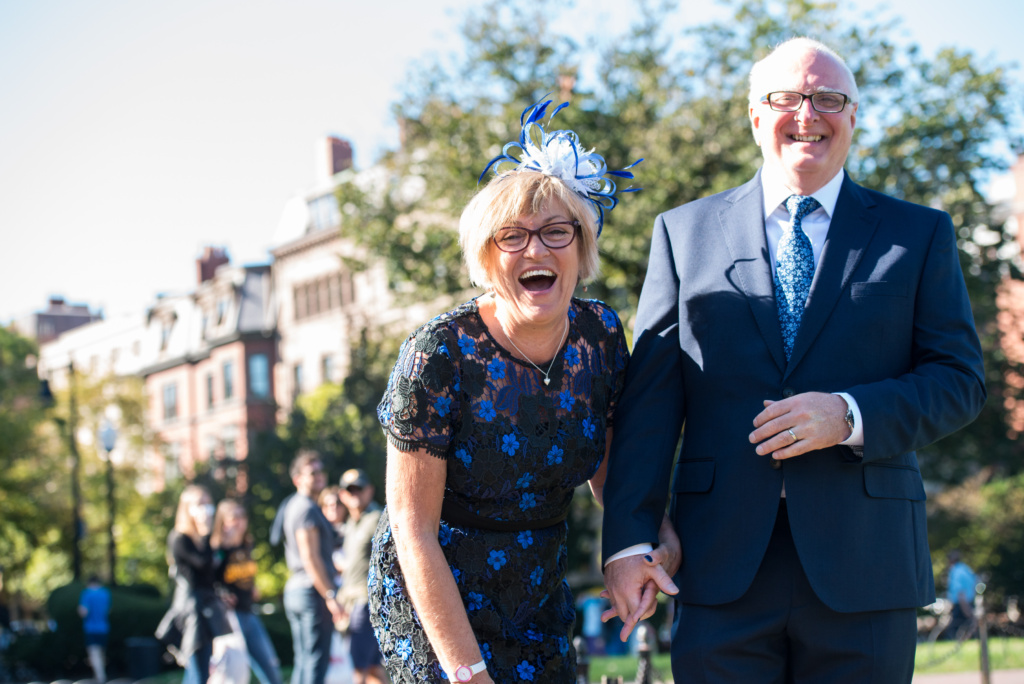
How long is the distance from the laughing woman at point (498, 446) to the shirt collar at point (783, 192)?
579 mm

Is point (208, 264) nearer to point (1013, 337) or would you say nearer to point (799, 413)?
point (1013, 337)

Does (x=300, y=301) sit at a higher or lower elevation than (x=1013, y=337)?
higher

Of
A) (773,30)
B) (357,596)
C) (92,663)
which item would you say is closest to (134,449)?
(92,663)

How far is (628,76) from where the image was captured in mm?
18969

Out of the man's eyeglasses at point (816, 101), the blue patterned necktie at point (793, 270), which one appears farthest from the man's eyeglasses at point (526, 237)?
the man's eyeglasses at point (816, 101)

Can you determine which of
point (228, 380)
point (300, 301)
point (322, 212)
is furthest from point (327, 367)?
point (322, 212)

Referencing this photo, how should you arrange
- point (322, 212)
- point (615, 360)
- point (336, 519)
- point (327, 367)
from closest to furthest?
point (615, 360), point (336, 519), point (327, 367), point (322, 212)

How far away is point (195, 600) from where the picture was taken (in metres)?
7.76

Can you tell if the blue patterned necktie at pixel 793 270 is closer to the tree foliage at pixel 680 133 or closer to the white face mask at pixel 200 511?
the white face mask at pixel 200 511

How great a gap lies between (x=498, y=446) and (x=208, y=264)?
172 feet

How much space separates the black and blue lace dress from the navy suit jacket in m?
0.21

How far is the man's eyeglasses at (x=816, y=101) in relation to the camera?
2.79 meters

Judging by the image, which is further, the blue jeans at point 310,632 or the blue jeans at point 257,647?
the blue jeans at point 257,647

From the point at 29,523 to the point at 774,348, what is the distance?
2833 centimetres
